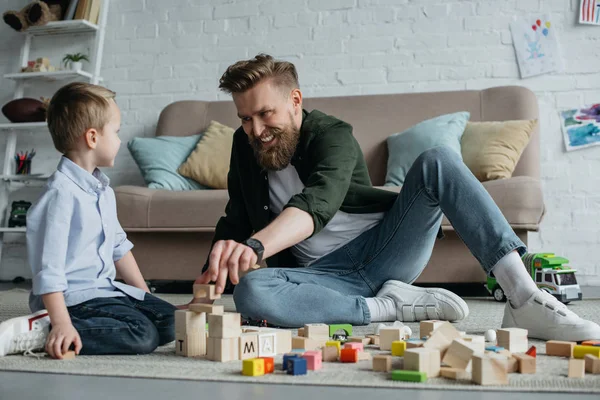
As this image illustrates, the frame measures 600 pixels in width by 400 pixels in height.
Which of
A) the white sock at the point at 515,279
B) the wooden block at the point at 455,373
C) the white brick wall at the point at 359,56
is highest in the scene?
the white brick wall at the point at 359,56

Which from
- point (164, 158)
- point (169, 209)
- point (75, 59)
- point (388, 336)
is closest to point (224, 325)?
point (388, 336)

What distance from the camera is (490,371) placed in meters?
1.16

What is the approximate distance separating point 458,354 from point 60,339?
0.81m

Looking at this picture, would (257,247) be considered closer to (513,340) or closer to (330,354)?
(330,354)

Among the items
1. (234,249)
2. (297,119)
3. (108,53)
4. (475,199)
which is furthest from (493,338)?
(108,53)

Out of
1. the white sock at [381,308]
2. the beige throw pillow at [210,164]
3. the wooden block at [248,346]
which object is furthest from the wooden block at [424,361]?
the beige throw pillow at [210,164]

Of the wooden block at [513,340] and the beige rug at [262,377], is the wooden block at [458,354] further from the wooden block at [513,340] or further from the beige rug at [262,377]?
the wooden block at [513,340]

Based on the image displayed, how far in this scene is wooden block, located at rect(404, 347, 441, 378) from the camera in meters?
1.21

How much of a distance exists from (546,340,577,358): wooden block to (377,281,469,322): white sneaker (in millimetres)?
574

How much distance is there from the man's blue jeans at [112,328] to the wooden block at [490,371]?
75 centimetres

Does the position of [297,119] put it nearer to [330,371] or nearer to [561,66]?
[330,371]

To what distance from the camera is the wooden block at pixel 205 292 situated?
55.2 inches

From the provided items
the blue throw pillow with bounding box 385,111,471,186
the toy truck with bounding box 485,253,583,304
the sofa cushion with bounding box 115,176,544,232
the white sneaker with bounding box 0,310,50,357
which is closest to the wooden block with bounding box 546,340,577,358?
the white sneaker with bounding box 0,310,50,357

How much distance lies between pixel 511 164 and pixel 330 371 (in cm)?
219
